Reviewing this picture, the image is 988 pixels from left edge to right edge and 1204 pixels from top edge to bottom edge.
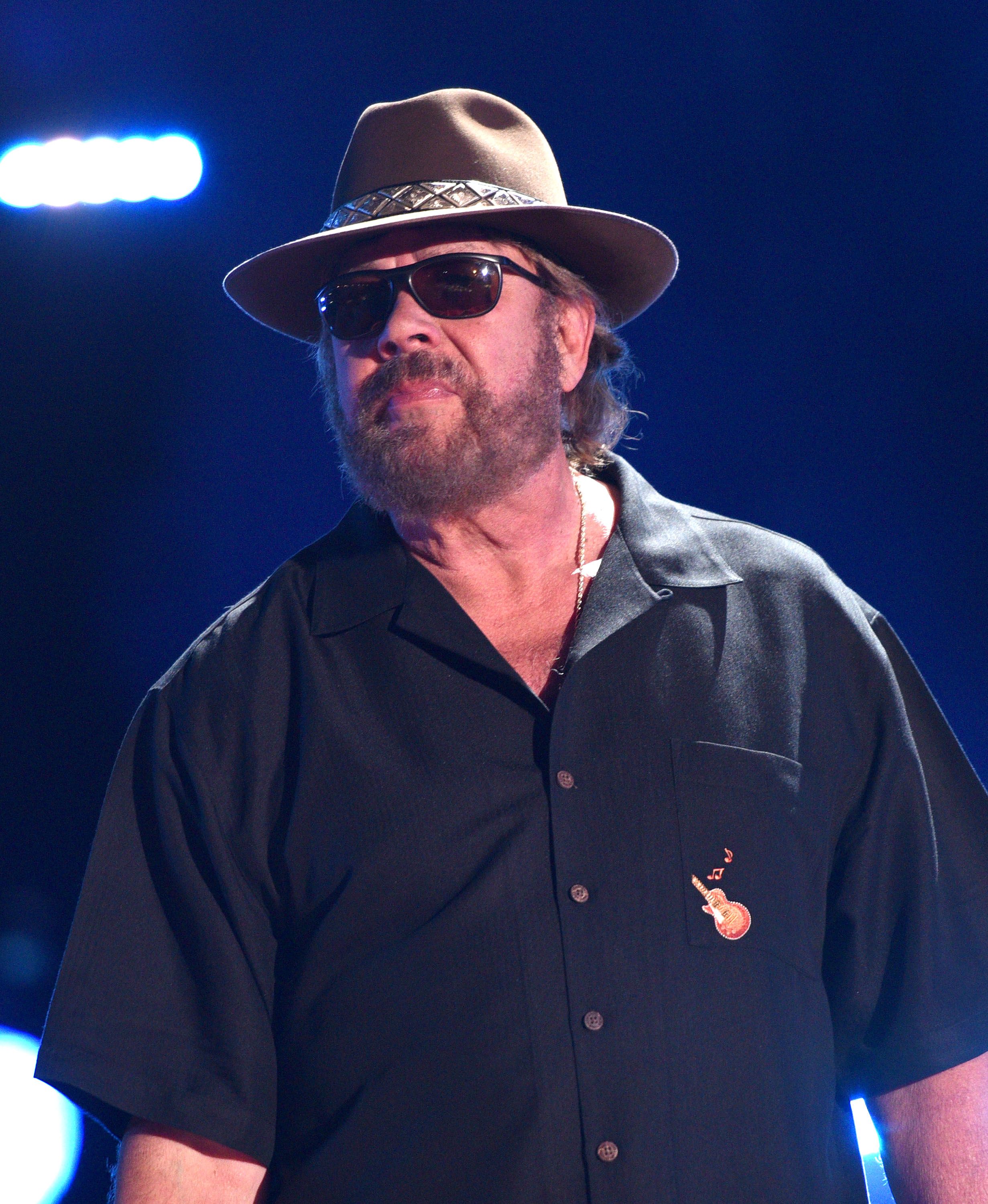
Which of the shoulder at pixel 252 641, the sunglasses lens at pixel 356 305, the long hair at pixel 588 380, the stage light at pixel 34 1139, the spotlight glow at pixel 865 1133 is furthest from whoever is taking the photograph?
the stage light at pixel 34 1139

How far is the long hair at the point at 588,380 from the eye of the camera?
2254mm

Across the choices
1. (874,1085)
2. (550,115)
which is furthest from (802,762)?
(550,115)

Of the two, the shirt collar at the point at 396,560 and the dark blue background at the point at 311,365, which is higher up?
the dark blue background at the point at 311,365

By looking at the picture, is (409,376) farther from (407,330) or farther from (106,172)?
(106,172)

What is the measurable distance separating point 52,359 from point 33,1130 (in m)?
1.87

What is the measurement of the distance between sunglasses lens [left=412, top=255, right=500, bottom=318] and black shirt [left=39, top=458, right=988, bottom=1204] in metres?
0.42

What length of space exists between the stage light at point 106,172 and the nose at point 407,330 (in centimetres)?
131

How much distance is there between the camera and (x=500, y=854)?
5.62 ft

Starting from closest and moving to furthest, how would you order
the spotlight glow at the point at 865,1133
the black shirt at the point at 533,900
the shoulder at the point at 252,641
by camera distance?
the black shirt at the point at 533,900
the shoulder at the point at 252,641
the spotlight glow at the point at 865,1133

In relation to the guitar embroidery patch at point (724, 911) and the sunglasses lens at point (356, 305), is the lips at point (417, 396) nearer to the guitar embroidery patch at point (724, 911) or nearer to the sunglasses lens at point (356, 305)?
the sunglasses lens at point (356, 305)

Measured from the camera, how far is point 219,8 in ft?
9.95

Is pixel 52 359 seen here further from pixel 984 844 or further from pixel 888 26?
pixel 984 844

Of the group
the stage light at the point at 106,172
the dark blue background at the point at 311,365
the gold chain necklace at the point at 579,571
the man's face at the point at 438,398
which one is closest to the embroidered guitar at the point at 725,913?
the gold chain necklace at the point at 579,571

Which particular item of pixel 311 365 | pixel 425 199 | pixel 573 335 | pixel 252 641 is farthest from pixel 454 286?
pixel 311 365
